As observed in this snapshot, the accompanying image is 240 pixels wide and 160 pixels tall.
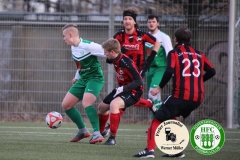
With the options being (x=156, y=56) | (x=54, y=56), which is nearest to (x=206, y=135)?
(x=156, y=56)

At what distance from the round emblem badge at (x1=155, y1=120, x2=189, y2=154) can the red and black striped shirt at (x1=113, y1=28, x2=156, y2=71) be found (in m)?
3.12

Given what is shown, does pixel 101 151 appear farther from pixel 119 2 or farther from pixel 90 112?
pixel 119 2

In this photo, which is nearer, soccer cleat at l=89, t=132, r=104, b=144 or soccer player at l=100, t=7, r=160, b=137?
soccer cleat at l=89, t=132, r=104, b=144

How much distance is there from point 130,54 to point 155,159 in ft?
11.0

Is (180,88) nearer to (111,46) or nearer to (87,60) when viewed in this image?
(111,46)

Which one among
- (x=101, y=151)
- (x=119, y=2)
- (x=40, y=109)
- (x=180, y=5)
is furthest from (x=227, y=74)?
(x=101, y=151)

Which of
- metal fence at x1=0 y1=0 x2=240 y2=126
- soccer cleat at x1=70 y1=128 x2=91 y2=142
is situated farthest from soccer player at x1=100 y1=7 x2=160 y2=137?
metal fence at x1=0 y1=0 x2=240 y2=126

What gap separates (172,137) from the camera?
23.2 ft

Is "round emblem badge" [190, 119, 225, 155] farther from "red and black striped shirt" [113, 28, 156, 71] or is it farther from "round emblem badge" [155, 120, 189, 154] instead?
"red and black striped shirt" [113, 28, 156, 71]

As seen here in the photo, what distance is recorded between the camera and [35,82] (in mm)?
14945

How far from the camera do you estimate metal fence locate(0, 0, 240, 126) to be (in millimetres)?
14531

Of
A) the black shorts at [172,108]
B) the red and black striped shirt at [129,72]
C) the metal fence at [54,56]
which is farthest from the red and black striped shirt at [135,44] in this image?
the metal fence at [54,56]

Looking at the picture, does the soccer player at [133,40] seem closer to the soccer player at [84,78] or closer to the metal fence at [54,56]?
the soccer player at [84,78]

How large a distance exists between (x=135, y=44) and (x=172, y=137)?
337 cm
